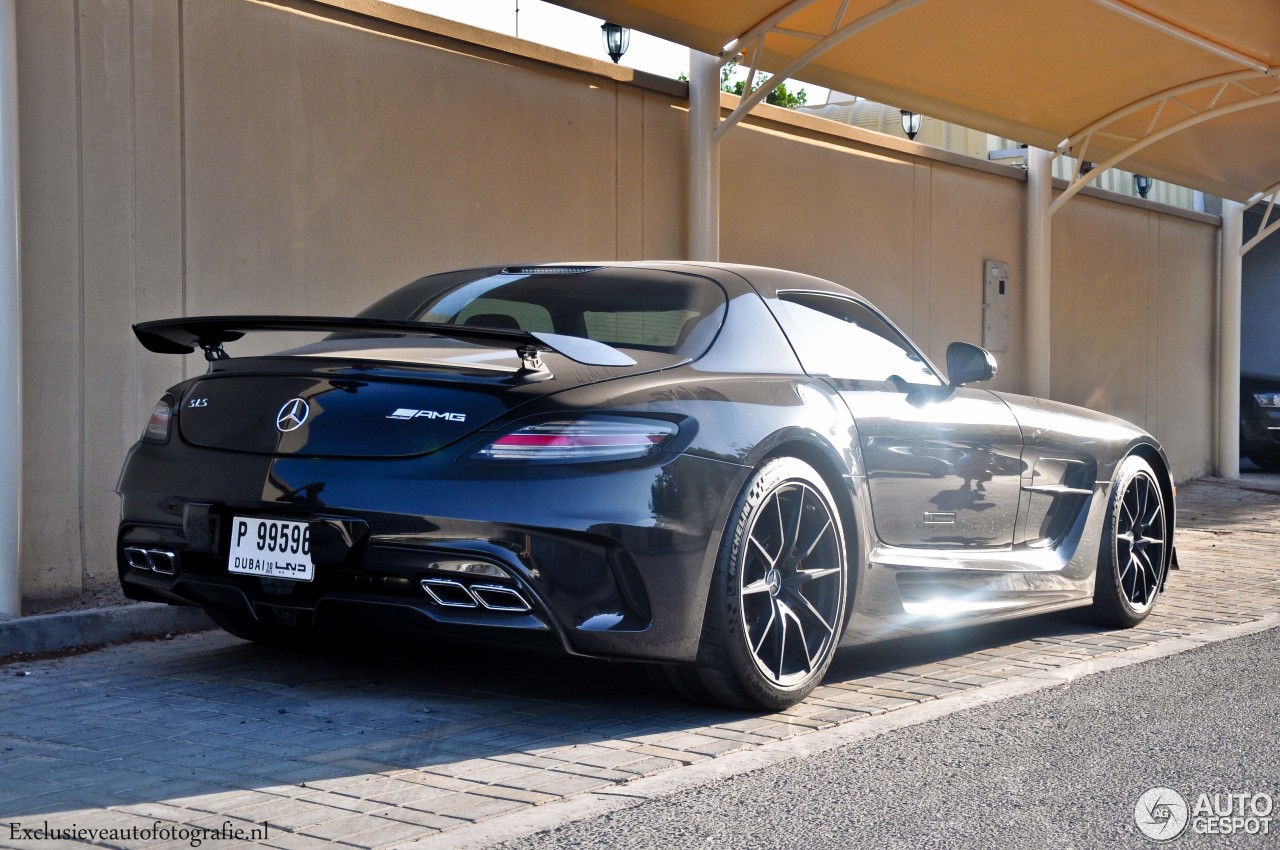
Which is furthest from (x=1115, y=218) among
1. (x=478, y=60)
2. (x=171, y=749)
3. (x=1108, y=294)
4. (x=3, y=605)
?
(x=171, y=749)

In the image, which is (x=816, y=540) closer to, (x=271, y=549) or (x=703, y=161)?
(x=271, y=549)

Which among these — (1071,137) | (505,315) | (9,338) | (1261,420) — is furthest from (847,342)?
(1261,420)

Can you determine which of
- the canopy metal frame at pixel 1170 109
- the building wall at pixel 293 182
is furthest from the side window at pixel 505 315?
the canopy metal frame at pixel 1170 109

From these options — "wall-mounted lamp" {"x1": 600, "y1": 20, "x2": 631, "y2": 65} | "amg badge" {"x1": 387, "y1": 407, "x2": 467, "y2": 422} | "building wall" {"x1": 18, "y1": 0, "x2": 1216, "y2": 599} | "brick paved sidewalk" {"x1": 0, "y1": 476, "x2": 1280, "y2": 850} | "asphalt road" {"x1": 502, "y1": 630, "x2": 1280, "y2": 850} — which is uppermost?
"wall-mounted lamp" {"x1": 600, "y1": 20, "x2": 631, "y2": 65}

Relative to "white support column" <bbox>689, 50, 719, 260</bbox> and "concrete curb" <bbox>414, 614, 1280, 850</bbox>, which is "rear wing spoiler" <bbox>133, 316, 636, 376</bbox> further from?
"white support column" <bbox>689, 50, 719, 260</bbox>

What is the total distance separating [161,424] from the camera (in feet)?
14.8

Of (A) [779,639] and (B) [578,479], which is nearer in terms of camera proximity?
(B) [578,479]

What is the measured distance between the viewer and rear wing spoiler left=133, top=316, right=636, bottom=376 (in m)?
4.05

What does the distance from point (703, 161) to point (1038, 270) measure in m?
4.93

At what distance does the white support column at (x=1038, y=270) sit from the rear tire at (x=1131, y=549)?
6.80 metres

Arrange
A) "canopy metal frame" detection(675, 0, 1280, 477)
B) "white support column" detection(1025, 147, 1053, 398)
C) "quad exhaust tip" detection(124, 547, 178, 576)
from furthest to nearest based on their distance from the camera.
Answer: "white support column" detection(1025, 147, 1053, 398) → "canopy metal frame" detection(675, 0, 1280, 477) → "quad exhaust tip" detection(124, 547, 178, 576)

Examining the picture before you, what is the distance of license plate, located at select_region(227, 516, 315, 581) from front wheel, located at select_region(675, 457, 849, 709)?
1.12 meters

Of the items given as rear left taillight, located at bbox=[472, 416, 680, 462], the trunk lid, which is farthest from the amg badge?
rear left taillight, located at bbox=[472, 416, 680, 462]

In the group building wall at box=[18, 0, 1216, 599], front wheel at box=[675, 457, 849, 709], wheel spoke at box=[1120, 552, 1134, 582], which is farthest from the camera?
wheel spoke at box=[1120, 552, 1134, 582]
